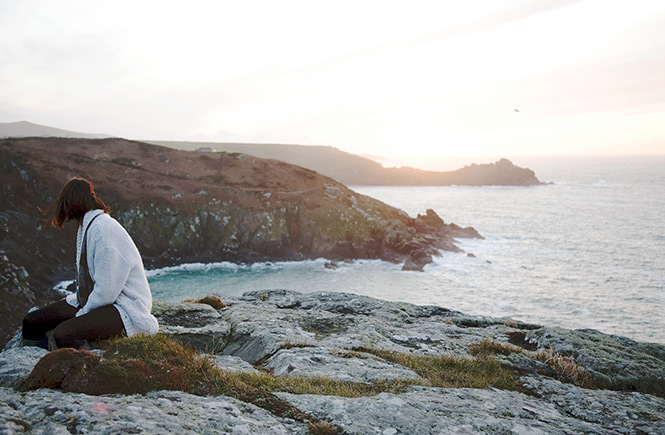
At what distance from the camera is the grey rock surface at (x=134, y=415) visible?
12.5ft

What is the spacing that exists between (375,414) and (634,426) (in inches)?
201

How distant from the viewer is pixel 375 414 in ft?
18.4

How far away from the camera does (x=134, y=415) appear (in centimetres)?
421

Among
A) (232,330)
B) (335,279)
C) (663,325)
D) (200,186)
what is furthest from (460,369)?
(200,186)

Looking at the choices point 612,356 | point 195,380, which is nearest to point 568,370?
point 612,356

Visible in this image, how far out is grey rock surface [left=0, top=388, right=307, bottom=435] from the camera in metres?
3.81

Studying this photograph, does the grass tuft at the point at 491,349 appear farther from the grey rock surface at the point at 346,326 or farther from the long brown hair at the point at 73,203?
the long brown hair at the point at 73,203

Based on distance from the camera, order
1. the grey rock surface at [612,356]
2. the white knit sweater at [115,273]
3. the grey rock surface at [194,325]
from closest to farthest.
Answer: the white knit sweater at [115,273] < the grey rock surface at [612,356] < the grey rock surface at [194,325]

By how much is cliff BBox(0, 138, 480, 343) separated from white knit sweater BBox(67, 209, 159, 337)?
4926 cm

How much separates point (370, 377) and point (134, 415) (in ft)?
15.9

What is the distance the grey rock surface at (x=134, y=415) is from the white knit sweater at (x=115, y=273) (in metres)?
2.26

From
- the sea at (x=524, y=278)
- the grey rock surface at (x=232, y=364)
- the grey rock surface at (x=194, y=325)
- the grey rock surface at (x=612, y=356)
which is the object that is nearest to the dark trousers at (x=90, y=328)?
the grey rock surface at (x=232, y=364)

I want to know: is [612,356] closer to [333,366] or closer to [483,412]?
[483,412]

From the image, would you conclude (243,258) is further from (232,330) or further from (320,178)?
(232,330)
